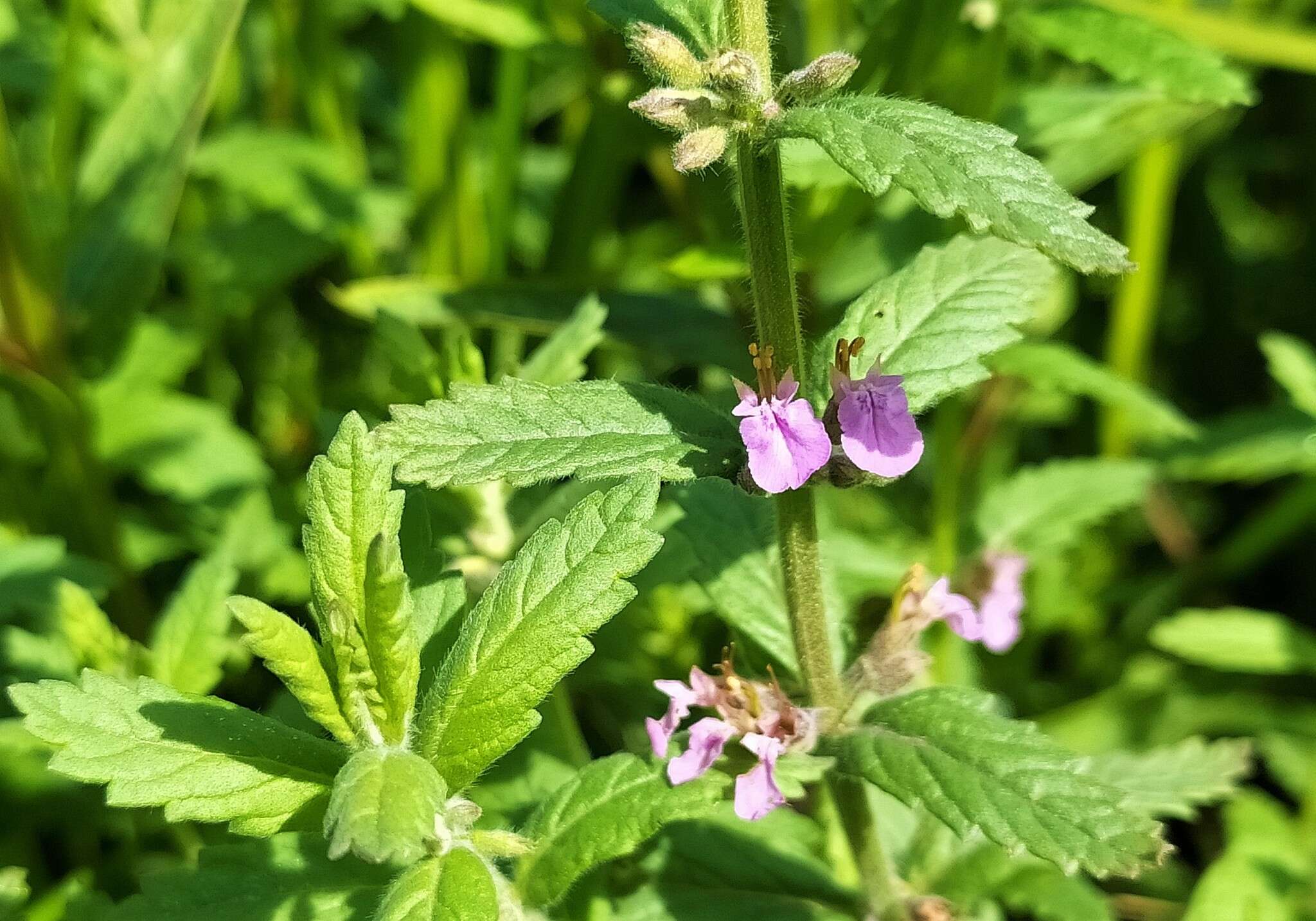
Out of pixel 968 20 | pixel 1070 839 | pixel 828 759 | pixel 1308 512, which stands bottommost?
pixel 1070 839

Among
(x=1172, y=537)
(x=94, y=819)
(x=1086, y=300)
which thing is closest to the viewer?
(x=94, y=819)

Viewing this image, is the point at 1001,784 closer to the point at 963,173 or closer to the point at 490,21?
the point at 963,173

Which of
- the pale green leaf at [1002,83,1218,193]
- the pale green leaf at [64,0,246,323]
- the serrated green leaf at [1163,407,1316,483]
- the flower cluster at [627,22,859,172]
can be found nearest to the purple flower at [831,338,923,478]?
the flower cluster at [627,22,859,172]

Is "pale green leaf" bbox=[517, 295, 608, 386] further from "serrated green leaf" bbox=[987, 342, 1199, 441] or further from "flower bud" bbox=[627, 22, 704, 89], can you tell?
"serrated green leaf" bbox=[987, 342, 1199, 441]

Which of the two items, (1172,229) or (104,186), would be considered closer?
(104,186)

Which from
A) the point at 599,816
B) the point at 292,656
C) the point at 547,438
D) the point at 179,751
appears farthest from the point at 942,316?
the point at 179,751

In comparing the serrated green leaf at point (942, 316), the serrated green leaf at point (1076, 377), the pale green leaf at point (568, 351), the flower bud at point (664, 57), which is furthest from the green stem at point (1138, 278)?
the flower bud at point (664, 57)

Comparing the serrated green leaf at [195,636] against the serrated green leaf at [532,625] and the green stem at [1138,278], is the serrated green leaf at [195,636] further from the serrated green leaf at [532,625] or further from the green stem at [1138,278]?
the green stem at [1138,278]

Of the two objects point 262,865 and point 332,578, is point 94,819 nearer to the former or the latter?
point 262,865

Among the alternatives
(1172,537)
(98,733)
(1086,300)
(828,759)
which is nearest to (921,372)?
(828,759)
